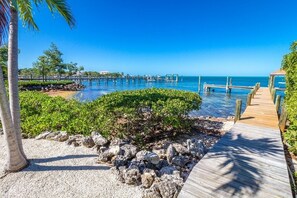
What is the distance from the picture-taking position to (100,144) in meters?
5.22

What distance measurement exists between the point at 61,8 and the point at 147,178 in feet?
15.3

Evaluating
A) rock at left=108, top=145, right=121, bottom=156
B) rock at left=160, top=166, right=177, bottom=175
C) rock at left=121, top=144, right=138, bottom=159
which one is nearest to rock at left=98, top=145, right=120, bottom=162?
rock at left=108, top=145, right=121, bottom=156

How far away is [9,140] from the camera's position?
371 centimetres

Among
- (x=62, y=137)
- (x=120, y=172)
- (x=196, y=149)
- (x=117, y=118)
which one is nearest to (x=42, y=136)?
(x=62, y=137)

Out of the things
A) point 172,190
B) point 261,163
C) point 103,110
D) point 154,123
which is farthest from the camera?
point 154,123

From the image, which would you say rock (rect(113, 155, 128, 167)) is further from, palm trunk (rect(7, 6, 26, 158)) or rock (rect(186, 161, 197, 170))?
palm trunk (rect(7, 6, 26, 158))

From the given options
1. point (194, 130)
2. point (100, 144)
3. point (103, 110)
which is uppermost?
point (103, 110)

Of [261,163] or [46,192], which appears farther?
[261,163]

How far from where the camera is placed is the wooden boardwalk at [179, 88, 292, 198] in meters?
3.49

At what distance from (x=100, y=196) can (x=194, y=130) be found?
22.1 ft

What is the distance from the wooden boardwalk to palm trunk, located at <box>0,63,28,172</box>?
3700 millimetres

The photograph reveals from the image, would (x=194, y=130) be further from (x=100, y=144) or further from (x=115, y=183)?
(x=115, y=183)

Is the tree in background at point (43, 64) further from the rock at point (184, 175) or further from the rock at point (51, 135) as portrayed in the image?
the rock at point (184, 175)

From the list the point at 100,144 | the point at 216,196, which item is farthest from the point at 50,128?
the point at 216,196
